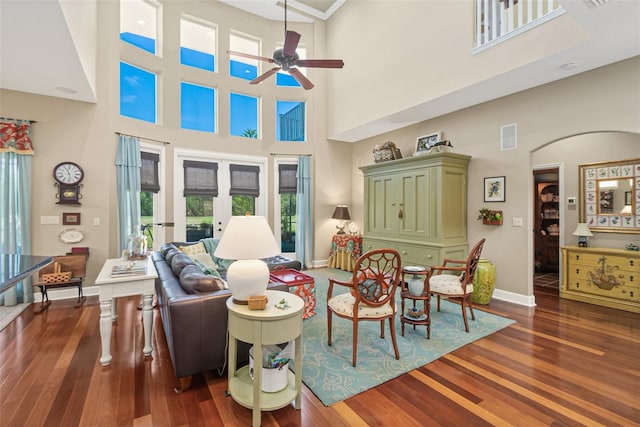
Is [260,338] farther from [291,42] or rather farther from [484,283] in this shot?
[484,283]

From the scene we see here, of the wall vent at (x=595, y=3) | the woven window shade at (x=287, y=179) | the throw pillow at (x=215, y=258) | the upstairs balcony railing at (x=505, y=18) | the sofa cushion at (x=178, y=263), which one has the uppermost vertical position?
the upstairs balcony railing at (x=505, y=18)

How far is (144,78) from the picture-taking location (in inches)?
203

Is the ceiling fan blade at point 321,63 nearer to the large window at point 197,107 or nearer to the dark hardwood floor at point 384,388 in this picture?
the large window at point 197,107

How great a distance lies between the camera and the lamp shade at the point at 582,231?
14.1 feet

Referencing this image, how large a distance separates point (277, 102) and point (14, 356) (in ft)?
18.7

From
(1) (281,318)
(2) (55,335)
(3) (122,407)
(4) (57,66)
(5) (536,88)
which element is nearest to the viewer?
(1) (281,318)

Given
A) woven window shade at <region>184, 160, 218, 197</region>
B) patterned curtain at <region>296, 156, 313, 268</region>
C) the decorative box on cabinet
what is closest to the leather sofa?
woven window shade at <region>184, 160, 218, 197</region>

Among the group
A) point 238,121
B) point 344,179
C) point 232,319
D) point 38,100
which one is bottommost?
point 232,319

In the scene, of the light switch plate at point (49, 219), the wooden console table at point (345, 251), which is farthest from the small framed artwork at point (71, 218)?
the wooden console table at point (345, 251)

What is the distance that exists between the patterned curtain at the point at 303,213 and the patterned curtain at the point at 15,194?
4258 mm

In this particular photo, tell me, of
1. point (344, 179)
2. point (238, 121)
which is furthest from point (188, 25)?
point (344, 179)

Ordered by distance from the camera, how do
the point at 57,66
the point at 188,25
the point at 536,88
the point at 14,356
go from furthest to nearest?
the point at 188,25, the point at 536,88, the point at 57,66, the point at 14,356

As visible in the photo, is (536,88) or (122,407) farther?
(536,88)

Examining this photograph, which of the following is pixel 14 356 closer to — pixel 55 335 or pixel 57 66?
pixel 55 335
